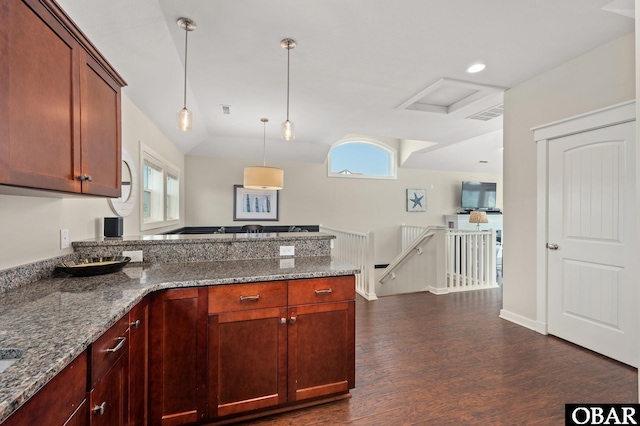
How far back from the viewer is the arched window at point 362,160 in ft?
22.9

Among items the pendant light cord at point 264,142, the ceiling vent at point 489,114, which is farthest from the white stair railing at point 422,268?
the pendant light cord at point 264,142

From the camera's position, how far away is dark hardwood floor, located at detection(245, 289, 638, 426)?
5.98ft

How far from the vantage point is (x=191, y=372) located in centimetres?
164

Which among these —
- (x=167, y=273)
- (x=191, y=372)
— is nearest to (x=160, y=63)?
(x=167, y=273)

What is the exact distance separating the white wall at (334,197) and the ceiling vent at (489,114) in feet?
9.82

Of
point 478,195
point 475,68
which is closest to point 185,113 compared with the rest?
point 475,68

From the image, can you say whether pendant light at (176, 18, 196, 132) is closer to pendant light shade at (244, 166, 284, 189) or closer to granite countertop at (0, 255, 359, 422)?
granite countertop at (0, 255, 359, 422)

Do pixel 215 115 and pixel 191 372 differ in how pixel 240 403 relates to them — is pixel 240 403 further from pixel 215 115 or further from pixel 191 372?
pixel 215 115

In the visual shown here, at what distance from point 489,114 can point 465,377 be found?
11.7 ft

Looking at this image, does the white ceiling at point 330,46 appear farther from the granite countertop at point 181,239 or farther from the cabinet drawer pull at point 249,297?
the cabinet drawer pull at point 249,297

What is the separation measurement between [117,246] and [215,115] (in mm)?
2740

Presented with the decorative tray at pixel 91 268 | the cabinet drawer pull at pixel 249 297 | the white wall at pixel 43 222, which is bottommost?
the cabinet drawer pull at pixel 249 297

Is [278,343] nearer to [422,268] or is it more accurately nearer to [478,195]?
[422,268]

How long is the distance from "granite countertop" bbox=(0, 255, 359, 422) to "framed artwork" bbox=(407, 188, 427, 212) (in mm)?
5512
